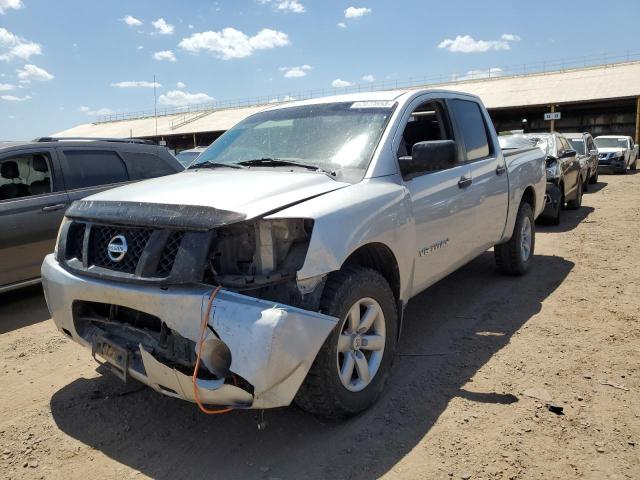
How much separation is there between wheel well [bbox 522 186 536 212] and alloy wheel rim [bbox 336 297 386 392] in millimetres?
3616

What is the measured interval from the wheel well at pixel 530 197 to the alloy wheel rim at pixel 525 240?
248 mm

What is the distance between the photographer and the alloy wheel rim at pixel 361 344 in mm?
2920

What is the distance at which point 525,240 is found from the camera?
6168mm

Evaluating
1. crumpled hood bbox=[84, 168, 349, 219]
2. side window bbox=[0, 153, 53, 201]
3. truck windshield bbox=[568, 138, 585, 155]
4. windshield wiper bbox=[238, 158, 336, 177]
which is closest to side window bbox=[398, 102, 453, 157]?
windshield wiper bbox=[238, 158, 336, 177]

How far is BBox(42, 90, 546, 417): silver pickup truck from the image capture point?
2473 millimetres

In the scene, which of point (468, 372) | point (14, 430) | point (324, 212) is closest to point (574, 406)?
point (468, 372)

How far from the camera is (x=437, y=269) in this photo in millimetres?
4039

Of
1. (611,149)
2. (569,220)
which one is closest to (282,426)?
(569,220)

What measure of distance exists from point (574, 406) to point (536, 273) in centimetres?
335

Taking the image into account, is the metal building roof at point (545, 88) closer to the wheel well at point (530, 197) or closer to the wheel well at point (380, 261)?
the wheel well at point (530, 197)

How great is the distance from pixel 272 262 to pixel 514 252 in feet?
13.2

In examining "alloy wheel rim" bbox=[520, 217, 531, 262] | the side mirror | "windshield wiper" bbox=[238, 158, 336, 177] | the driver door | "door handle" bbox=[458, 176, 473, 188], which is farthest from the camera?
"alloy wheel rim" bbox=[520, 217, 531, 262]

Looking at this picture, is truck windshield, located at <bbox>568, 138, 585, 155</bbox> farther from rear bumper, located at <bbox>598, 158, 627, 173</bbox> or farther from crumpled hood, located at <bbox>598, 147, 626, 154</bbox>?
crumpled hood, located at <bbox>598, 147, 626, 154</bbox>

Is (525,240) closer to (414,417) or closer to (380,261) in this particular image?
(380,261)
